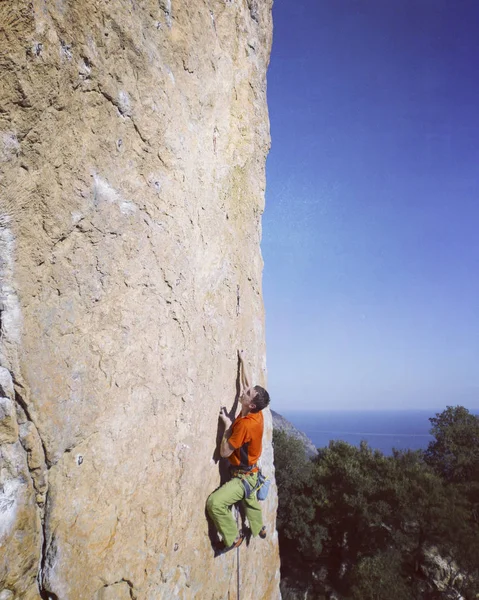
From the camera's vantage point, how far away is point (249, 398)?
520 cm

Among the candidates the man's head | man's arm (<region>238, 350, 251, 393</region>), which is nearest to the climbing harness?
the man's head

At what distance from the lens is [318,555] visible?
75.5 ft

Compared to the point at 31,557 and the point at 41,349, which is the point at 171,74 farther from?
the point at 31,557

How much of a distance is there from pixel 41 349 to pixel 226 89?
15.8ft

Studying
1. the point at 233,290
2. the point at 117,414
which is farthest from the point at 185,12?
the point at 117,414

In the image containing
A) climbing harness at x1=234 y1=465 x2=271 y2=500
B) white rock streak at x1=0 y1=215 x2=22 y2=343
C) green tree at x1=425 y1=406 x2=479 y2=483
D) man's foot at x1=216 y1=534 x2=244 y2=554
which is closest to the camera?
white rock streak at x1=0 y1=215 x2=22 y2=343

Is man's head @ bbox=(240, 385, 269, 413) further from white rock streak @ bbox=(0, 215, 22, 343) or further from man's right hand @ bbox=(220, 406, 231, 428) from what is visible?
white rock streak @ bbox=(0, 215, 22, 343)

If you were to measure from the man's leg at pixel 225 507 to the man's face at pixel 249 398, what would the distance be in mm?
1000

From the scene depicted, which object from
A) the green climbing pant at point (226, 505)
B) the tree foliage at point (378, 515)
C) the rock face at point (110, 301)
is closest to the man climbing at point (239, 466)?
the green climbing pant at point (226, 505)

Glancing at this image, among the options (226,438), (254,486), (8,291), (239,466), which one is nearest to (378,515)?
(254,486)

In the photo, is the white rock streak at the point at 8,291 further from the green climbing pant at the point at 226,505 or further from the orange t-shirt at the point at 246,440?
the green climbing pant at the point at 226,505

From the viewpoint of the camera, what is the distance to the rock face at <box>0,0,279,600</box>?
2.80m

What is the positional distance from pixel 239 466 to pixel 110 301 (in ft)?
9.94

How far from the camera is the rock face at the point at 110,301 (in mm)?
2799
